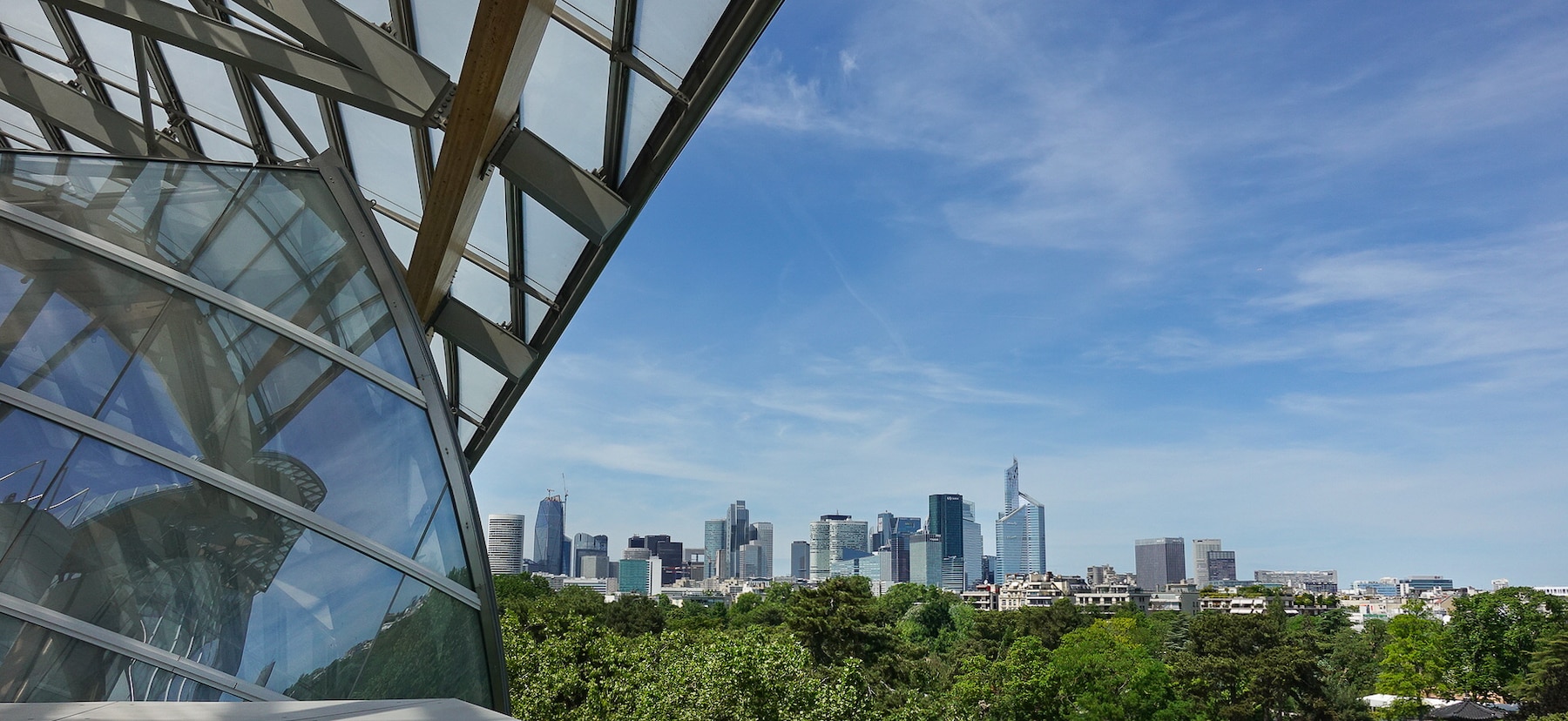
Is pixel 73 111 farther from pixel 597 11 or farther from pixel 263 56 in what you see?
pixel 597 11

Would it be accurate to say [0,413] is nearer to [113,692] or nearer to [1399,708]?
[113,692]

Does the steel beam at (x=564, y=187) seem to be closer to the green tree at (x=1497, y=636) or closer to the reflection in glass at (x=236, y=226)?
the reflection in glass at (x=236, y=226)

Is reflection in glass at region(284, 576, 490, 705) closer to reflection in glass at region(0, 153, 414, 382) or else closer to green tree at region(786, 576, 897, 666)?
reflection in glass at region(0, 153, 414, 382)

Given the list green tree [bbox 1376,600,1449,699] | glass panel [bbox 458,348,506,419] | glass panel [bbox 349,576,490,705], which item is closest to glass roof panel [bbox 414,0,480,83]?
glass panel [bbox 349,576,490,705]

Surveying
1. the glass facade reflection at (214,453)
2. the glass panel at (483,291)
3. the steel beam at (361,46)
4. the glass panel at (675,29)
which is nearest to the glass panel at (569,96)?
the glass panel at (675,29)

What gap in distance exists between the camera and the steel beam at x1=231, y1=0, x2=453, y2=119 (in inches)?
230

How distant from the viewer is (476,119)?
5.50 metres

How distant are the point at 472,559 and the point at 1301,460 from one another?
134m

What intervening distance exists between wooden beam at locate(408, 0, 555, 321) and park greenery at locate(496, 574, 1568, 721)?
13.7 metres

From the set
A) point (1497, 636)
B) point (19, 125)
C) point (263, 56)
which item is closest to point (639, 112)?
point (263, 56)

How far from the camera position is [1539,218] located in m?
78.2

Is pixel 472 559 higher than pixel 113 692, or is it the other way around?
pixel 472 559

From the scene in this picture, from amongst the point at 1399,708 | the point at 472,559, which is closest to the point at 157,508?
the point at 472,559

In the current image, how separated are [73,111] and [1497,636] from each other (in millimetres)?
61766
